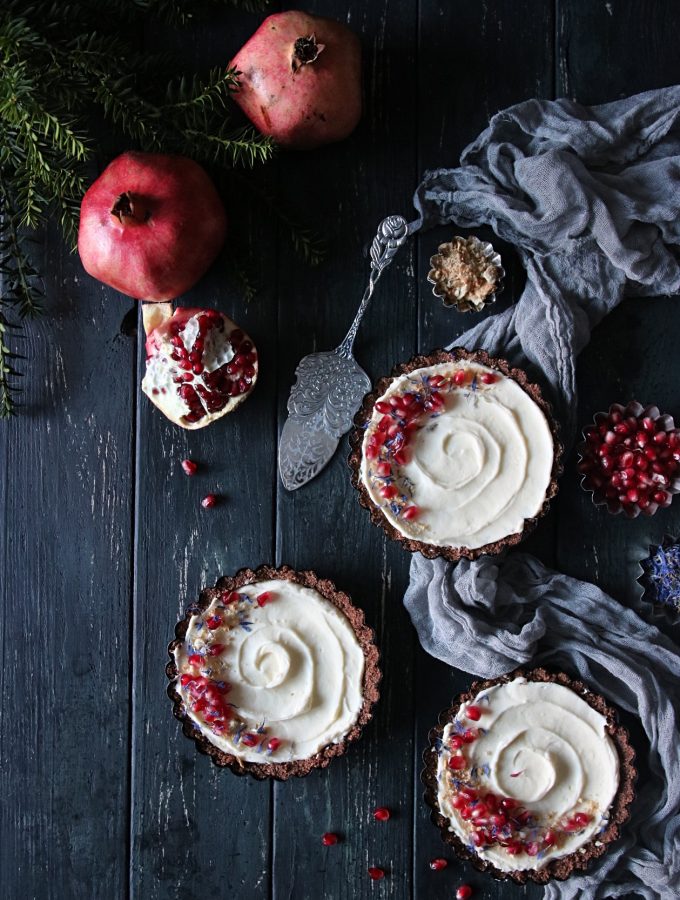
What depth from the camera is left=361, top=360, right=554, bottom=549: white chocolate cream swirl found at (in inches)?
73.6

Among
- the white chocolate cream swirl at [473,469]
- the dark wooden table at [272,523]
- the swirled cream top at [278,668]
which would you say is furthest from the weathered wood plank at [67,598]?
the white chocolate cream swirl at [473,469]

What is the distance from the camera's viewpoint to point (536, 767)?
1.86 metres

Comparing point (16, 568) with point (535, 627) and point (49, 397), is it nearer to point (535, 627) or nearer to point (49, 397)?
point (49, 397)

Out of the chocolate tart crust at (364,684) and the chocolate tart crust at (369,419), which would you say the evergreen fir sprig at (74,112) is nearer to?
the chocolate tart crust at (369,419)

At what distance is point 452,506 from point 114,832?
108 centimetres

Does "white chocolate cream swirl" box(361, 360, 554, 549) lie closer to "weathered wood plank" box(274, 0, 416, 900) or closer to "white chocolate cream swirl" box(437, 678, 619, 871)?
"weathered wood plank" box(274, 0, 416, 900)

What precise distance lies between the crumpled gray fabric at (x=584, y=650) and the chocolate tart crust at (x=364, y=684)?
0.44 feet

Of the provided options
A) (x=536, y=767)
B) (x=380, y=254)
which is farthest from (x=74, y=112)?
(x=536, y=767)

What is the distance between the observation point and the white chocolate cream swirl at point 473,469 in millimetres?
1869

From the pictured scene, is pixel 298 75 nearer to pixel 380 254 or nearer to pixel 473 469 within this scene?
pixel 380 254

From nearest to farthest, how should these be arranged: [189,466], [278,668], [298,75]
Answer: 1. [298,75]
2. [278,668]
3. [189,466]

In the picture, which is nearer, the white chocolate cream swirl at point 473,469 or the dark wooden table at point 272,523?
the white chocolate cream swirl at point 473,469

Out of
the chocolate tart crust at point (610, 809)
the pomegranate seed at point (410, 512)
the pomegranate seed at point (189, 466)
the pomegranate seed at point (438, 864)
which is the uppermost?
Answer: the pomegranate seed at point (189, 466)

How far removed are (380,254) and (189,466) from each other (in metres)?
0.65
